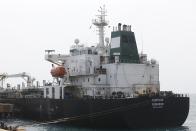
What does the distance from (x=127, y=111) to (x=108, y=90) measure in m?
4.70

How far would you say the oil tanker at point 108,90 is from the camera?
34.5 m

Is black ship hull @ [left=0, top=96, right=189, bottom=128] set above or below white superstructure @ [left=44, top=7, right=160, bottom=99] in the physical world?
below

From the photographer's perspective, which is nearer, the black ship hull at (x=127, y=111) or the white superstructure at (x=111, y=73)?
the black ship hull at (x=127, y=111)

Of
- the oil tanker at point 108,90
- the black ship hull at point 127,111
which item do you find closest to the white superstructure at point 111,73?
the oil tanker at point 108,90

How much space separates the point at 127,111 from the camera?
112 feet

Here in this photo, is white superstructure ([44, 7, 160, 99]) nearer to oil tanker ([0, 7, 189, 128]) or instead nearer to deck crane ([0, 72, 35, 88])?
oil tanker ([0, 7, 189, 128])

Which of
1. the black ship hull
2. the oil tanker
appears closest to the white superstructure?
the oil tanker

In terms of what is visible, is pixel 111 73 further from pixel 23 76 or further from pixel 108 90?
pixel 23 76

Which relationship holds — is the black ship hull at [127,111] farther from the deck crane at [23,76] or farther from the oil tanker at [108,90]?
the deck crane at [23,76]

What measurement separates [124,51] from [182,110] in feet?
21.7

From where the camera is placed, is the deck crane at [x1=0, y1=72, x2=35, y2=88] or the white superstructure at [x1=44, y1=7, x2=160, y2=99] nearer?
the white superstructure at [x1=44, y1=7, x2=160, y2=99]

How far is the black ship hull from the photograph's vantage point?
34250 millimetres

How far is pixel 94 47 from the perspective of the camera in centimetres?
4147

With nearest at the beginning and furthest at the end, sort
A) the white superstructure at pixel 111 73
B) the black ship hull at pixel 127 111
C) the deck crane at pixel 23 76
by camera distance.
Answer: the black ship hull at pixel 127 111 < the white superstructure at pixel 111 73 < the deck crane at pixel 23 76
